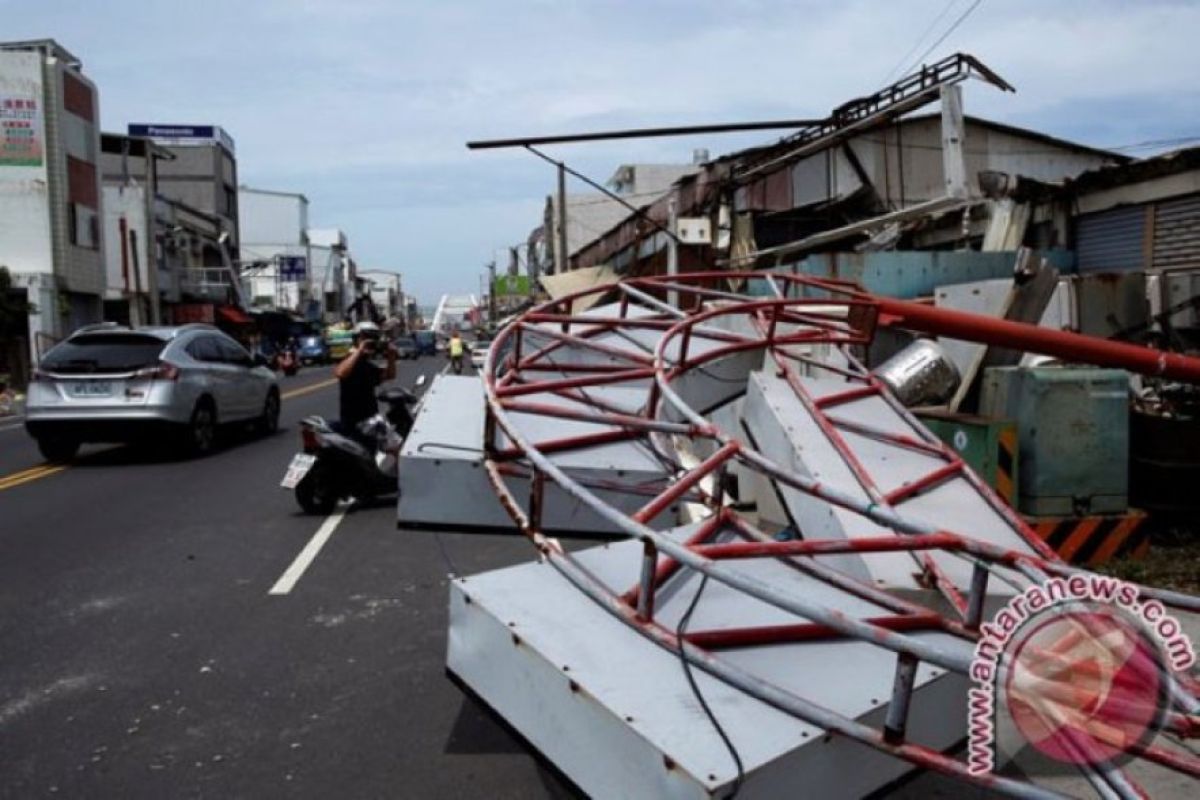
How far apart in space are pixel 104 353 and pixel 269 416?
3611 mm

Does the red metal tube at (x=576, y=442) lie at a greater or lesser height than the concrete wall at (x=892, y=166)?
lesser

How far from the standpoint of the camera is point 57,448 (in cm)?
1245

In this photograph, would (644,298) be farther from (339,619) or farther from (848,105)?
(848,105)

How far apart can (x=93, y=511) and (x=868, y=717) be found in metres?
8.52

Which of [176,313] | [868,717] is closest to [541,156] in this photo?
[868,717]

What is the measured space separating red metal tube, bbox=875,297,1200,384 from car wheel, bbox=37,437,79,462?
11.7 metres

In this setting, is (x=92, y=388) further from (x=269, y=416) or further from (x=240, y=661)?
(x=240, y=661)

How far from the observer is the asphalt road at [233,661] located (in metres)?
3.79

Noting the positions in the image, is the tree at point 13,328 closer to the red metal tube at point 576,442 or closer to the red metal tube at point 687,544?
the red metal tube at point 576,442

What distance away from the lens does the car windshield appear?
1192 centimetres

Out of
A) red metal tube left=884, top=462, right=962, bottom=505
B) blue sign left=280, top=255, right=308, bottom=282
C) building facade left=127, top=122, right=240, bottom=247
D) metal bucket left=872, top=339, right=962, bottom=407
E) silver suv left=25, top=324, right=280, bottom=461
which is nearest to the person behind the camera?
red metal tube left=884, top=462, right=962, bottom=505

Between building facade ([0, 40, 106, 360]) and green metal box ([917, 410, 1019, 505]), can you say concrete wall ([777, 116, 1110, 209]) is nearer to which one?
green metal box ([917, 410, 1019, 505])

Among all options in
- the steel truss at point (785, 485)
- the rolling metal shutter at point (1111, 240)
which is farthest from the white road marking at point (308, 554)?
the rolling metal shutter at point (1111, 240)
